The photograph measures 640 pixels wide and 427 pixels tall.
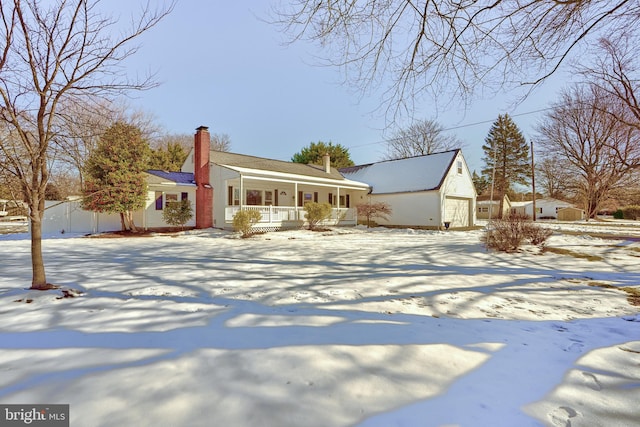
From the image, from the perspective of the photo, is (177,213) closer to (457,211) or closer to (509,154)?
(457,211)

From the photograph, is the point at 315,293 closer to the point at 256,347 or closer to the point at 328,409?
the point at 256,347

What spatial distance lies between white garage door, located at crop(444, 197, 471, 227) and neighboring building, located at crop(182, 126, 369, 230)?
721 cm

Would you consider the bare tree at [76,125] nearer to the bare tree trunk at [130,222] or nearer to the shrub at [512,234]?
the shrub at [512,234]

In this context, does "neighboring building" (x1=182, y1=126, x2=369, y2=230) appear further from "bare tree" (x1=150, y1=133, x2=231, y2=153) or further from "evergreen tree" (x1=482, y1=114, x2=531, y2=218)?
"evergreen tree" (x1=482, y1=114, x2=531, y2=218)

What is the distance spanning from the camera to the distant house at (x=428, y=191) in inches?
817

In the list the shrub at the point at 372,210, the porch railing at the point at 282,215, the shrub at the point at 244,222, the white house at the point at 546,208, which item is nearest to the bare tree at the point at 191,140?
the porch railing at the point at 282,215

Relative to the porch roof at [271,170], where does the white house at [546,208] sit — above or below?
below

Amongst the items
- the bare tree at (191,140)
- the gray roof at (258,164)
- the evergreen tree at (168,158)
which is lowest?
the gray roof at (258,164)

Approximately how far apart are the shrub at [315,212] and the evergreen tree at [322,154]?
53.2 feet

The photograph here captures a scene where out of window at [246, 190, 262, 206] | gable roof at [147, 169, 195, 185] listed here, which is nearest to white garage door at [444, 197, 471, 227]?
window at [246, 190, 262, 206]

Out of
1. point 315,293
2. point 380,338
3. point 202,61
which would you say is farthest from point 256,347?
point 202,61

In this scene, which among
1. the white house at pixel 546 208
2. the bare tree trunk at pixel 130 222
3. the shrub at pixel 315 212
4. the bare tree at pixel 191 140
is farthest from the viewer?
the white house at pixel 546 208

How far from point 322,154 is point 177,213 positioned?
19.8 m

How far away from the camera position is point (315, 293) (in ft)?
15.8
